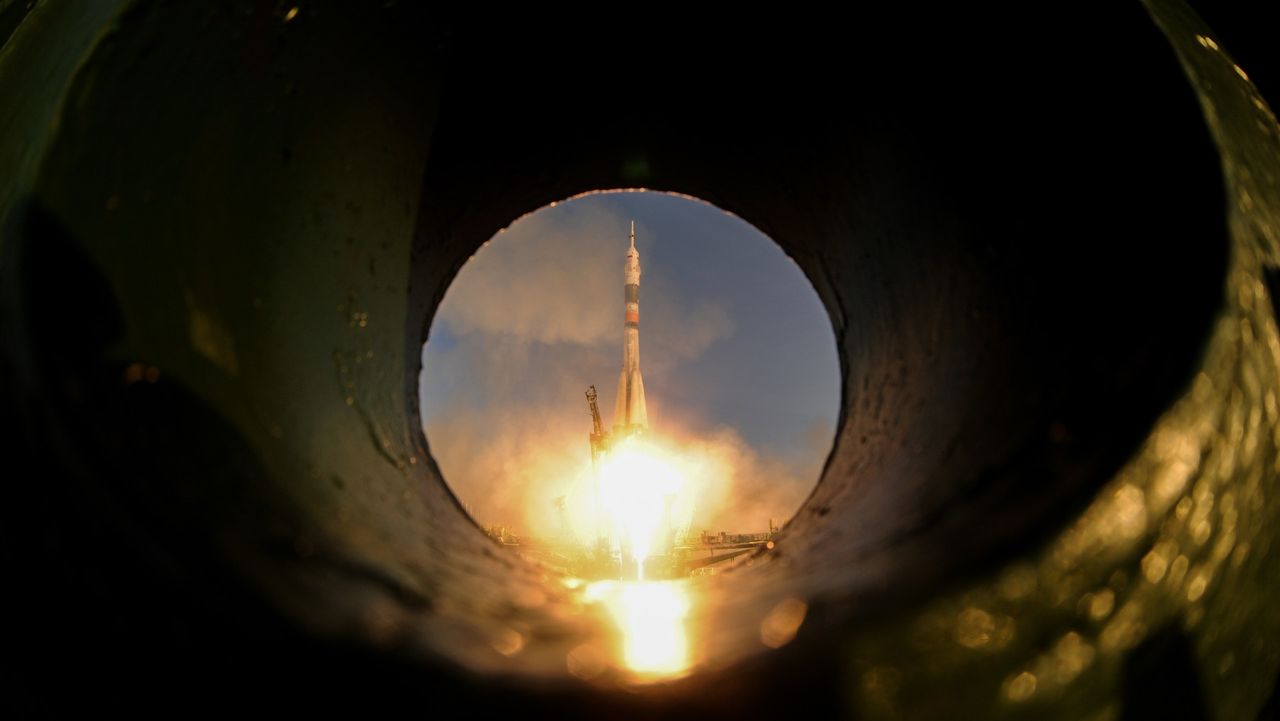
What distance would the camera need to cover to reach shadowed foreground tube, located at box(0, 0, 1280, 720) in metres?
0.77

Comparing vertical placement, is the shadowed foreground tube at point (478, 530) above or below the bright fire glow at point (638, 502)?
below

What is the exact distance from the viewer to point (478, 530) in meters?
1.61

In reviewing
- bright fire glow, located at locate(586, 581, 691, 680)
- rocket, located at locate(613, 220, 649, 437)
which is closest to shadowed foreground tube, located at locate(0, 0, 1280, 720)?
bright fire glow, located at locate(586, 581, 691, 680)

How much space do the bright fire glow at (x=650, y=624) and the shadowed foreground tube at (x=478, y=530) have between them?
23 mm

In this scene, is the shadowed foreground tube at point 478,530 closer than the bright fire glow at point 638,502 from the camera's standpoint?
Yes

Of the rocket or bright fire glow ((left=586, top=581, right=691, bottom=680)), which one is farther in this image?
the rocket

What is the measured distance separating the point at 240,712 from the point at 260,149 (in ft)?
2.56

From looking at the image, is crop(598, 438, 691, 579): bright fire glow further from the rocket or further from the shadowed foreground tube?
the shadowed foreground tube

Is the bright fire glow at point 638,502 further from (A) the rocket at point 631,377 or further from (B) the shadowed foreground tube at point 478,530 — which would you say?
(B) the shadowed foreground tube at point 478,530

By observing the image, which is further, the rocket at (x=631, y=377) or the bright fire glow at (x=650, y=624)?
the rocket at (x=631, y=377)

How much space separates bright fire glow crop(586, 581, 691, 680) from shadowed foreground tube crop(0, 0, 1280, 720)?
2 cm

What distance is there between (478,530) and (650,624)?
78cm

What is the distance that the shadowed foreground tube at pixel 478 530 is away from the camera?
2.52ft

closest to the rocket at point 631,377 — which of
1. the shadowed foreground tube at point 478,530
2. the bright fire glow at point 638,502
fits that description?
the bright fire glow at point 638,502
